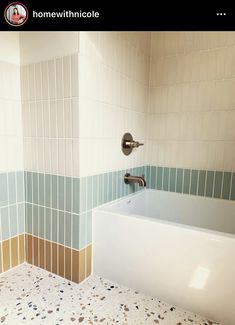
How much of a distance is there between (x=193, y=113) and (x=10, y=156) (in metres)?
1.19

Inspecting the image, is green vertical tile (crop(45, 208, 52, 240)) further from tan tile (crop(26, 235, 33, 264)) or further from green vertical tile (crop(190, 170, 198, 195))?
green vertical tile (crop(190, 170, 198, 195))

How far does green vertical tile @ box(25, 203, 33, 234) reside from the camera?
1.22 meters

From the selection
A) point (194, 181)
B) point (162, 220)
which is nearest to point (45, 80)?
point (162, 220)

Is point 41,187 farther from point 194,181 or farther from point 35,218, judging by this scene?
point 194,181

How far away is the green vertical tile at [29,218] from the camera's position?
1.22 meters

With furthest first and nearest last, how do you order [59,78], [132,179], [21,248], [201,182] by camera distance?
1. [201,182]
2. [132,179]
3. [21,248]
4. [59,78]

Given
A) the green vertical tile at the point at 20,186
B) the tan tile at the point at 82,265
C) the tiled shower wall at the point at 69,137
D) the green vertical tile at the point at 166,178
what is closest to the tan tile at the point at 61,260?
the tiled shower wall at the point at 69,137

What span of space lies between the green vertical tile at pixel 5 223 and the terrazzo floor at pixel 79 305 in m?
0.21

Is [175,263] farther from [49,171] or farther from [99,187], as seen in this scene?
[49,171]

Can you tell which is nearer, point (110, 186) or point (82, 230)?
point (82, 230)

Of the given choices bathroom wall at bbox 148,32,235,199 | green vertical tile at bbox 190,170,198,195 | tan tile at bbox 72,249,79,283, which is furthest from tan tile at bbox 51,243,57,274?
green vertical tile at bbox 190,170,198,195

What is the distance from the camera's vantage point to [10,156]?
3.75ft

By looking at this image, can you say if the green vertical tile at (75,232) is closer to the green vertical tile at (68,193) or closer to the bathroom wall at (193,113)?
the green vertical tile at (68,193)
